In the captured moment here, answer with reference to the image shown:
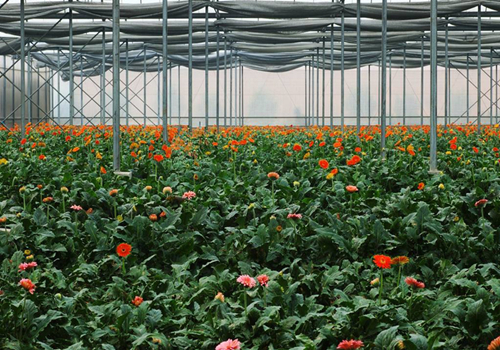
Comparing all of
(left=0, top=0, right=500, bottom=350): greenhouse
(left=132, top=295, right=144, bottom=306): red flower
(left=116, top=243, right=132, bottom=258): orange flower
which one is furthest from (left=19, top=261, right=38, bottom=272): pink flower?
(left=132, top=295, right=144, bottom=306): red flower

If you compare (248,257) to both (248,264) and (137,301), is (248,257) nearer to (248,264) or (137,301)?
(248,264)

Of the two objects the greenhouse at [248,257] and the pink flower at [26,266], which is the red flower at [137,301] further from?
the pink flower at [26,266]

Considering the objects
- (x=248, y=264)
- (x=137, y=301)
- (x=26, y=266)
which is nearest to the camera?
(x=137, y=301)

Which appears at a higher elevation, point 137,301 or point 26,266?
point 26,266

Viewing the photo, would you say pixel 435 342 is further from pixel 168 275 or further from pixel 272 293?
pixel 168 275

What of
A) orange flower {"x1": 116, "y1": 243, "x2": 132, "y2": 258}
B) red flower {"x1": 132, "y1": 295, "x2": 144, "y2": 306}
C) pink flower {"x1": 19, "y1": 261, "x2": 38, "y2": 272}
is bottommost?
red flower {"x1": 132, "y1": 295, "x2": 144, "y2": 306}

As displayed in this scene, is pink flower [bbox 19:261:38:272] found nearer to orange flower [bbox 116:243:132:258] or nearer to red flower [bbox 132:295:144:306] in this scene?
orange flower [bbox 116:243:132:258]

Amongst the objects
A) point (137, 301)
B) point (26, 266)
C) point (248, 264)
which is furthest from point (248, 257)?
point (26, 266)

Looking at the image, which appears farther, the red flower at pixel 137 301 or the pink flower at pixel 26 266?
the pink flower at pixel 26 266

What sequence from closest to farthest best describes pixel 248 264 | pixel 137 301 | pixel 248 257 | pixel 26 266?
pixel 137 301 → pixel 26 266 → pixel 248 264 → pixel 248 257

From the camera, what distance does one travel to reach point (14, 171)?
7.16m

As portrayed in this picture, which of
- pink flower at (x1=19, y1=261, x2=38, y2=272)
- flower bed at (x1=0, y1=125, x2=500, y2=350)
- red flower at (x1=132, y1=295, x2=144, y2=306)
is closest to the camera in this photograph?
flower bed at (x1=0, y1=125, x2=500, y2=350)

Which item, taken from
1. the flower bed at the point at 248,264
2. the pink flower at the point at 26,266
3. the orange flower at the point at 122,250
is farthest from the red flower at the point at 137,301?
the pink flower at the point at 26,266

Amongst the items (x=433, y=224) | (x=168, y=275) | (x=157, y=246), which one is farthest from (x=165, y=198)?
(x=433, y=224)
